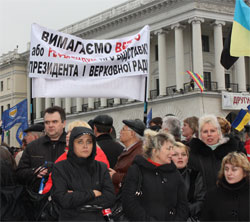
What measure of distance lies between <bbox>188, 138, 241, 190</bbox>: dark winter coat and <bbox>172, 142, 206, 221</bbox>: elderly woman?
0.07m

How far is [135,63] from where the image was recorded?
8.76 meters

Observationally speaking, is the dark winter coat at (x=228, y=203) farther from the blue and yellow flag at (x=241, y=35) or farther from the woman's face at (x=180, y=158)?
the blue and yellow flag at (x=241, y=35)

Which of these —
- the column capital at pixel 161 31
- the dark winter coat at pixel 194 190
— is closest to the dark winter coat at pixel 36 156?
the dark winter coat at pixel 194 190

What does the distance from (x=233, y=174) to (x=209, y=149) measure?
2.15 feet

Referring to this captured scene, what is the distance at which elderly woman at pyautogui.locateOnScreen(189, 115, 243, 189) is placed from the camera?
5.14m

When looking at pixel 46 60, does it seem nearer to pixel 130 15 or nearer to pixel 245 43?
pixel 245 43

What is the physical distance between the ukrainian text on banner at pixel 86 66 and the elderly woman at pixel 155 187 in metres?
3.91

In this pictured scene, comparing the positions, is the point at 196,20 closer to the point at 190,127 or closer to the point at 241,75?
the point at 241,75

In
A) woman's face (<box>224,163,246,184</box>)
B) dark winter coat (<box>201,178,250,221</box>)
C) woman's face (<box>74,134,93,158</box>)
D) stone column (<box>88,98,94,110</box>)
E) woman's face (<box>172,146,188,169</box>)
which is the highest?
stone column (<box>88,98,94,110</box>)

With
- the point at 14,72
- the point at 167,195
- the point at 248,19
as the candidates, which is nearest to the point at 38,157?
the point at 167,195

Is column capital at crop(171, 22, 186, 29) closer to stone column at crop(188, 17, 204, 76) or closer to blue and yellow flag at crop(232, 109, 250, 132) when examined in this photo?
stone column at crop(188, 17, 204, 76)

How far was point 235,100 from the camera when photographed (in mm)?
32656

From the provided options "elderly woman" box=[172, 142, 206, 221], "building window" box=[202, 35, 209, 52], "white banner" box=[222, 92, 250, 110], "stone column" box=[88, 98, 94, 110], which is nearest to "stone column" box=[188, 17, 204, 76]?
"white banner" box=[222, 92, 250, 110]

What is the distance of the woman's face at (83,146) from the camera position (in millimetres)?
4406
